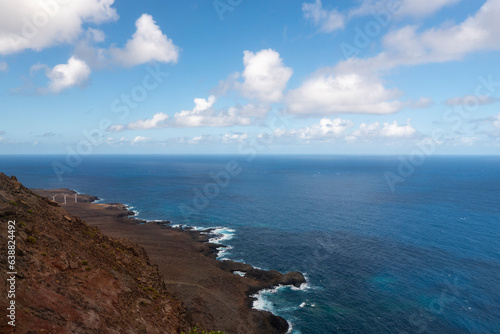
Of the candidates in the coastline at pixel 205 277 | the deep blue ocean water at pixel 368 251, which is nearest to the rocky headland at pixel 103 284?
the coastline at pixel 205 277

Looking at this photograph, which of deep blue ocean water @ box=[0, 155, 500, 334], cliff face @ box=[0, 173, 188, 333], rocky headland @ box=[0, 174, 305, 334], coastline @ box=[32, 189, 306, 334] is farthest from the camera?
deep blue ocean water @ box=[0, 155, 500, 334]

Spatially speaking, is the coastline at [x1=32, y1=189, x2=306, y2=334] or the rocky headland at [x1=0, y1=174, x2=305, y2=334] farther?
the coastline at [x1=32, y1=189, x2=306, y2=334]

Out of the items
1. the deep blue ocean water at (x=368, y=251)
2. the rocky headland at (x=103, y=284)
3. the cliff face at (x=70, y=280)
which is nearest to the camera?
the cliff face at (x=70, y=280)

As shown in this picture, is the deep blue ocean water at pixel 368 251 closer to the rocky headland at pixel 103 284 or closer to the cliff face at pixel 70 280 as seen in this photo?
the rocky headland at pixel 103 284

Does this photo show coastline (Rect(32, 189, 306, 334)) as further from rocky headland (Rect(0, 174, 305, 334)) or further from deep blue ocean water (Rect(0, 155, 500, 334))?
deep blue ocean water (Rect(0, 155, 500, 334))

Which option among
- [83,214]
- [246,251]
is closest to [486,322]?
[246,251]

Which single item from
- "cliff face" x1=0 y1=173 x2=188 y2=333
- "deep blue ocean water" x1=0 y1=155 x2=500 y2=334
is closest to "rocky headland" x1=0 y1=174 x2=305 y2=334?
"cliff face" x1=0 y1=173 x2=188 y2=333
